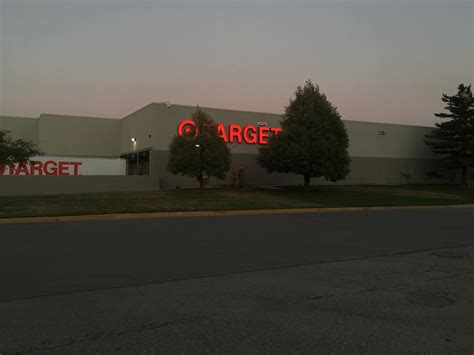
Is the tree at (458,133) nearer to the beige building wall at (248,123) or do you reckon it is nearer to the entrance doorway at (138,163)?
the beige building wall at (248,123)

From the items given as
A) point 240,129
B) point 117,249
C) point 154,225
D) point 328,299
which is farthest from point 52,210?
point 240,129

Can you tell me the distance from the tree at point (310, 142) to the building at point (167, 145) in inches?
211

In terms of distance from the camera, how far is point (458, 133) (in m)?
41.3

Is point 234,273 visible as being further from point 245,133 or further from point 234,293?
point 245,133

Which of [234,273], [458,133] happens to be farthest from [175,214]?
[458,133]

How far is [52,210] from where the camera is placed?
16.5 metres

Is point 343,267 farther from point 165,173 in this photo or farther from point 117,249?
point 165,173

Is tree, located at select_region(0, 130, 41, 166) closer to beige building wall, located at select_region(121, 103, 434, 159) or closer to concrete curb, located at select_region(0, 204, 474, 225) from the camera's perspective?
concrete curb, located at select_region(0, 204, 474, 225)

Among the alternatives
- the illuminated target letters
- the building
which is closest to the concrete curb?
the illuminated target letters

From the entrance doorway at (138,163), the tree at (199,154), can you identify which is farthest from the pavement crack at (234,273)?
the entrance doorway at (138,163)

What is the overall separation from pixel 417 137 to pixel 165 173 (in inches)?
1145

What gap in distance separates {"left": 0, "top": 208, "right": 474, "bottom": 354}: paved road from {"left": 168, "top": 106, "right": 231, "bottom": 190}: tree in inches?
555

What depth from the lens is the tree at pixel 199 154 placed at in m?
24.9

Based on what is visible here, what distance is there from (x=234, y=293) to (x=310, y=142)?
2334 cm
